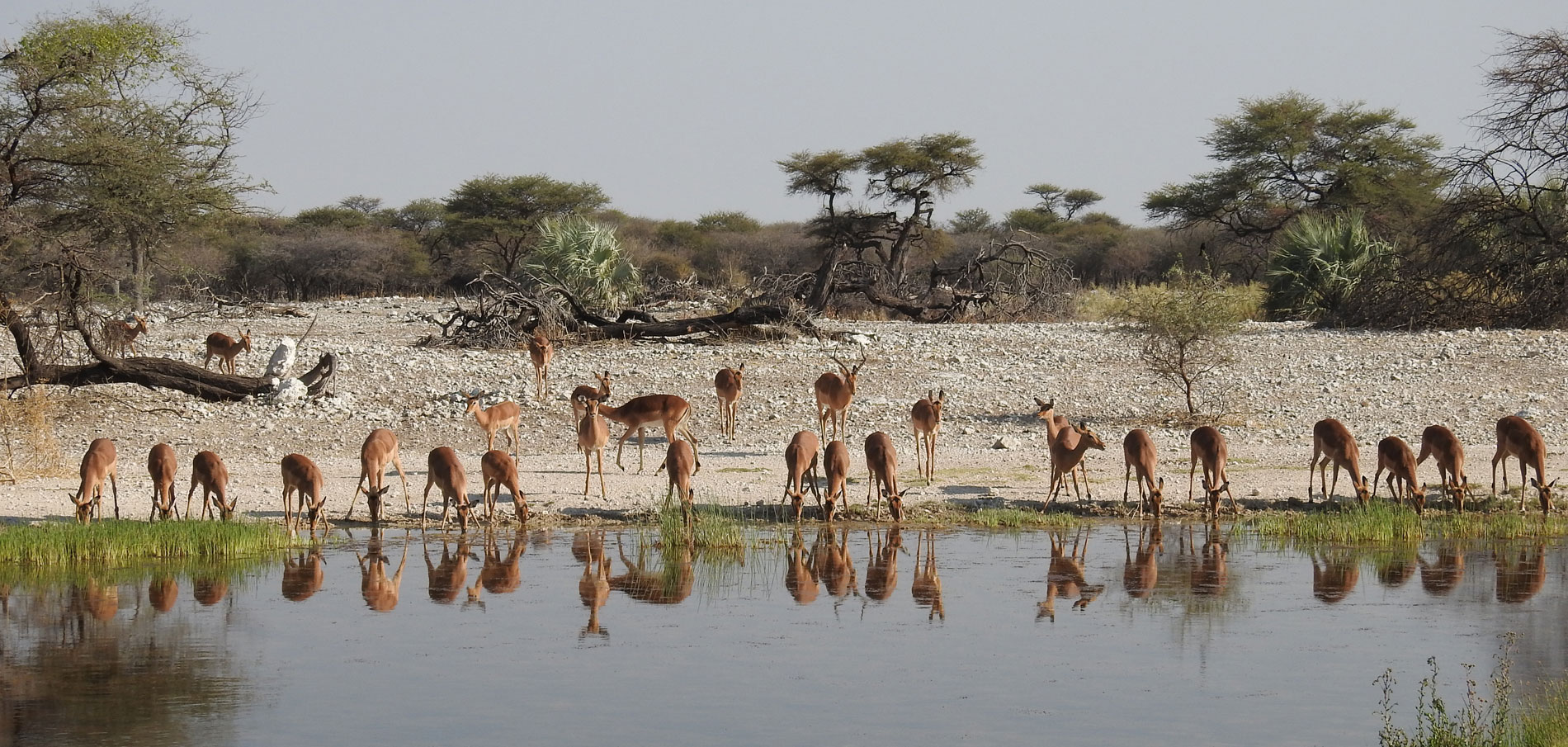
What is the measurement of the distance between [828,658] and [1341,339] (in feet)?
54.0

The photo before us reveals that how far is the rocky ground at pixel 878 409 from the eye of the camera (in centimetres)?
1447

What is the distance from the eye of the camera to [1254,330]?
2489cm

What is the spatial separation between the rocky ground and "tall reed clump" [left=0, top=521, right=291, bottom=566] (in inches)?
61.5

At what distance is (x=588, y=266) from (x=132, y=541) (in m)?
15.6

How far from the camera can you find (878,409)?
18359 mm

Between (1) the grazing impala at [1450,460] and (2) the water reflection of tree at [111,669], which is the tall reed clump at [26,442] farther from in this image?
(1) the grazing impala at [1450,460]

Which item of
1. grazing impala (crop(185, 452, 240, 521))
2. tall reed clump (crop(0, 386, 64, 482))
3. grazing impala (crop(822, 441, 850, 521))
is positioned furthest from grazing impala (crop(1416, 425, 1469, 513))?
tall reed clump (crop(0, 386, 64, 482))

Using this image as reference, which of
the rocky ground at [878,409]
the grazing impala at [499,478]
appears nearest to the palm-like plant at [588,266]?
the rocky ground at [878,409]

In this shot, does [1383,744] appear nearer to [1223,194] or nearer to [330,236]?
[1223,194]

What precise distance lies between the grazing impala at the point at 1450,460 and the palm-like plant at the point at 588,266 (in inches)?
606

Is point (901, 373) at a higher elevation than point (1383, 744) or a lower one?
higher

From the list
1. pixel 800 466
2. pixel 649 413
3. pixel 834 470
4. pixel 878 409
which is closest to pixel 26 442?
pixel 649 413

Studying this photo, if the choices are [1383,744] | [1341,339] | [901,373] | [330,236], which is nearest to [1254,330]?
[1341,339]

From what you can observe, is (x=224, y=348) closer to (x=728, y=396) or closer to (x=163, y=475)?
(x=728, y=396)
